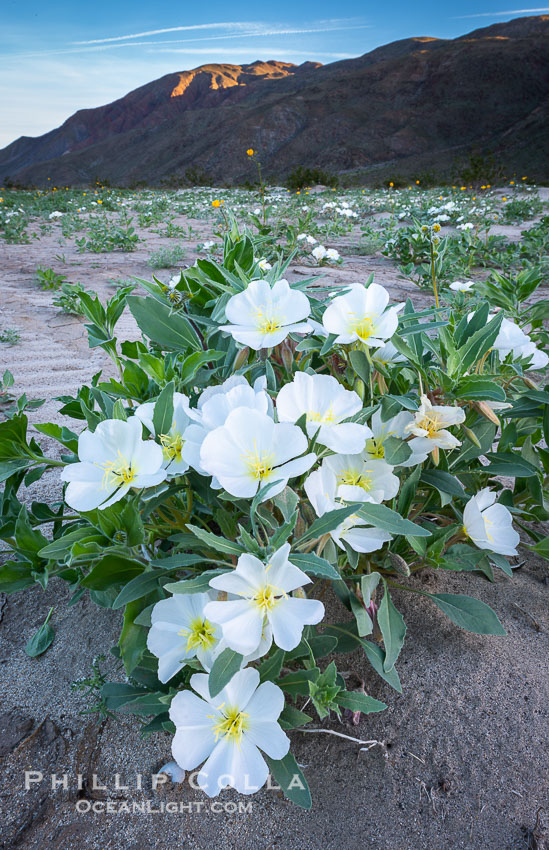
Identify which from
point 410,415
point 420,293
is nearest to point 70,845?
point 410,415

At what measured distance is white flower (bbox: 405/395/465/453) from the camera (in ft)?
2.59

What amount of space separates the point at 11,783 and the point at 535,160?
33197mm

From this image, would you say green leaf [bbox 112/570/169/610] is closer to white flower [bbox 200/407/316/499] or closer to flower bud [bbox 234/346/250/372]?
white flower [bbox 200/407/316/499]

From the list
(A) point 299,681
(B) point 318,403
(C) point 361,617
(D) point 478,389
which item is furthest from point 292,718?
(D) point 478,389

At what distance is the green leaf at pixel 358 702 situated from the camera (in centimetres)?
88

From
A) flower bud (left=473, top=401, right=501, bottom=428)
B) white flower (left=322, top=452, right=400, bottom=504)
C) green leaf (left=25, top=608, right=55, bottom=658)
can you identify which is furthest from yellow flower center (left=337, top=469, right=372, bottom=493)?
green leaf (left=25, top=608, right=55, bottom=658)

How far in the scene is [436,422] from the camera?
81 centimetres

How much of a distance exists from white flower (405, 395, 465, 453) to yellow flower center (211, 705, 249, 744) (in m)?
0.49

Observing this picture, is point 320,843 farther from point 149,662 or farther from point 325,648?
point 149,662

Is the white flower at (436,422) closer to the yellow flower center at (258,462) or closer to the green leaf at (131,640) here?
the yellow flower center at (258,462)

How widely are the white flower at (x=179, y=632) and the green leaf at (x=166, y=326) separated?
52 centimetres

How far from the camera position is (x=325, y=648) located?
926mm

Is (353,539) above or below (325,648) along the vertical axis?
above

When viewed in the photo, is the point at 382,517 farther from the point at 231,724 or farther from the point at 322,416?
the point at 231,724
